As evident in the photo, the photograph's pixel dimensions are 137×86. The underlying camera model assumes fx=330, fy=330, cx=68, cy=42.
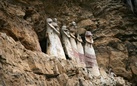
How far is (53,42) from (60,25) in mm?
1684

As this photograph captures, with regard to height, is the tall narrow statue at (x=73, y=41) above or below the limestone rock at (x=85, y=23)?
below

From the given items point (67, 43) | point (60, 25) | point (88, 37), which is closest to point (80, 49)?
point (88, 37)

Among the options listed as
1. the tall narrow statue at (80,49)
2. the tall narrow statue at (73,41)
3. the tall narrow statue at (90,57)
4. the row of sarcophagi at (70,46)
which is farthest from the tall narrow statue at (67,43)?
the tall narrow statue at (90,57)

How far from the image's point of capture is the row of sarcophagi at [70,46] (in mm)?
7611

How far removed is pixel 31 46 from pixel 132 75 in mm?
3807

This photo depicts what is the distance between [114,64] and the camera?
960cm

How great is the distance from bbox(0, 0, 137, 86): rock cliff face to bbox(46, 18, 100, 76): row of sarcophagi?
337mm

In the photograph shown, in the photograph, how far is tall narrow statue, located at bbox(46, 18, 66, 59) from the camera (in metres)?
7.42

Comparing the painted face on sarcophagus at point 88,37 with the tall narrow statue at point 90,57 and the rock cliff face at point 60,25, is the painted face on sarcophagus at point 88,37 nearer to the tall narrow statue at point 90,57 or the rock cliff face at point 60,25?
the tall narrow statue at point 90,57

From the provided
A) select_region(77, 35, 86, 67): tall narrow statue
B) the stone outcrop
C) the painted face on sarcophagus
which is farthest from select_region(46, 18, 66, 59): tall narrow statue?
the painted face on sarcophagus

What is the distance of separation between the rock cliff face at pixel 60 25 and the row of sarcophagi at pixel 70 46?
1.11 feet

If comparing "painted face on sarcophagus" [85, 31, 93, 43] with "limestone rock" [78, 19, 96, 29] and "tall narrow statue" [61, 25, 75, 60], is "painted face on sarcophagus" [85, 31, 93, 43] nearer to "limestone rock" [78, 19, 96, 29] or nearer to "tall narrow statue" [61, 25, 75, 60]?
"limestone rock" [78, 19, 96, 29]

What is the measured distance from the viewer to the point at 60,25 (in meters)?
9.27

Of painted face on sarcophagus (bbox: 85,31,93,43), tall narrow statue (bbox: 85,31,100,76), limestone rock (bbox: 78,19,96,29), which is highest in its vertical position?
limestone rock (bbox: 78,19,96,29)
